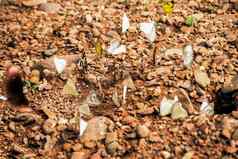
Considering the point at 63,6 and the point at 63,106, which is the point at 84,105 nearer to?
the point at 63,106

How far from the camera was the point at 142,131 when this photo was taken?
4.33 metres

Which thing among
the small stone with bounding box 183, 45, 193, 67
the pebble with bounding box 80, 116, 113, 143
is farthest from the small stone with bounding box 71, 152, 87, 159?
the small stone with bounding box 183, 45, 193, 67

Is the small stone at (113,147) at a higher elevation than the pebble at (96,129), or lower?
lower

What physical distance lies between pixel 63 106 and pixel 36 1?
5.79ft

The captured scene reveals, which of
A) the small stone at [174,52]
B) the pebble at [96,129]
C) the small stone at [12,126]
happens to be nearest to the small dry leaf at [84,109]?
the pebble at [96,129]

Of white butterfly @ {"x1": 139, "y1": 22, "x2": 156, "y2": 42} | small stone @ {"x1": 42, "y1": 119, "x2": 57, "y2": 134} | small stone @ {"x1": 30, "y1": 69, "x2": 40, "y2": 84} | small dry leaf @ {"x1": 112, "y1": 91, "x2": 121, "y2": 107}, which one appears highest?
white butterfly @ {"x1": 139, "y1": 22, "x2": 156, "y2": 42}

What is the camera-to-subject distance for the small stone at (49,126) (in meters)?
4.51

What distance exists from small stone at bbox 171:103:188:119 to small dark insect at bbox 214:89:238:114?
0.93 feet

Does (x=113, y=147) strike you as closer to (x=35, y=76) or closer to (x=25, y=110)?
(x=25, y=110)

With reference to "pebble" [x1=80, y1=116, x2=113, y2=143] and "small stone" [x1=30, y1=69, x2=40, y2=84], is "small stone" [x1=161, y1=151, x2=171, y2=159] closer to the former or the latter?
"pebble" [x1=80, y1=116, x2=113, y2=143]

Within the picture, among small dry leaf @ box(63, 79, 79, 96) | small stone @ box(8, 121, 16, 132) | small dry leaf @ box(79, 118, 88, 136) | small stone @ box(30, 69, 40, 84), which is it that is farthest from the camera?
→ small stone @ box(30, 69, 40, 84)

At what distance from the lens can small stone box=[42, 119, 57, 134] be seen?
14.8 feet

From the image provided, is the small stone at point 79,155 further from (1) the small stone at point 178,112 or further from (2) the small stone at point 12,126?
(1) the small stone at point 178,112

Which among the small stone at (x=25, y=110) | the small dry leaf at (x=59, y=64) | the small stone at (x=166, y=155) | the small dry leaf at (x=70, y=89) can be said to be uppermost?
the small dry leaf at (x=59, y=64)
